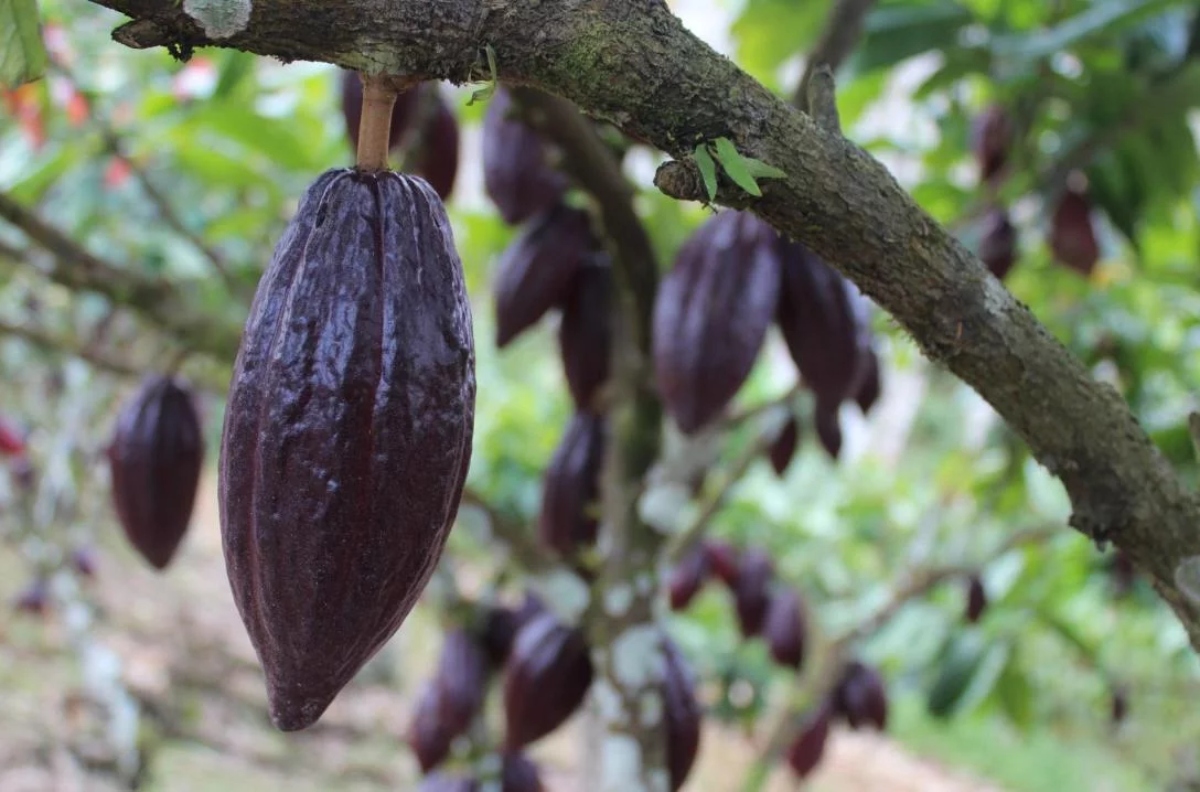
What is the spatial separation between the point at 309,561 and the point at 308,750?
312 centimetres

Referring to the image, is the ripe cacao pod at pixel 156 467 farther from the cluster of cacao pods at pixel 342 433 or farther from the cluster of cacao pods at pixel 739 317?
the cluster of cacao pods at pixel 342 433

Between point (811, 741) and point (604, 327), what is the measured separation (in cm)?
106

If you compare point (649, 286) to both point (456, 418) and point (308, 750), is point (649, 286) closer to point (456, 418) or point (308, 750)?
point (456, 418)

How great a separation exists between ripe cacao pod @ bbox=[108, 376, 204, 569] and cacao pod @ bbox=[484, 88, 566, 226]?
0.39 m

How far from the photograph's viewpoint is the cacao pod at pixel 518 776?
1.23 meters

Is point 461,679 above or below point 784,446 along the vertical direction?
below

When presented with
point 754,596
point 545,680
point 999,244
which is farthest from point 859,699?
point 545,680

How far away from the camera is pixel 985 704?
2129mm

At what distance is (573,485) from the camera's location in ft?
4.19

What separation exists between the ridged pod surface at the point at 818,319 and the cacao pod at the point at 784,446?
522 millimetres

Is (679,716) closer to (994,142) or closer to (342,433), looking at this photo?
(342,433)

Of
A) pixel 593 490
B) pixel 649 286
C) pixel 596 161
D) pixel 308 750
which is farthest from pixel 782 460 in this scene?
pixel 308 750

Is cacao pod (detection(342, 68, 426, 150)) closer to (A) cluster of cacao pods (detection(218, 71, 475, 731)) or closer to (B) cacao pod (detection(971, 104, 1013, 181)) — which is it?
(A) cluster of cacao pods (detection(218, 71, 475, 731))

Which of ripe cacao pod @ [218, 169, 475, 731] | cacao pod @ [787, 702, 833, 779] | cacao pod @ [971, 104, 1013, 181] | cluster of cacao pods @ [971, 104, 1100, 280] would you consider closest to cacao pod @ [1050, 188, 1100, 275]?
cluster of cacao pods @ [971, 104, 1100, 280]
